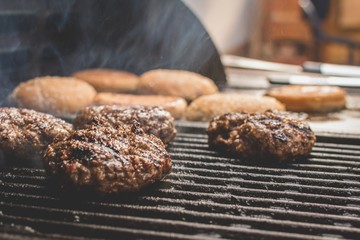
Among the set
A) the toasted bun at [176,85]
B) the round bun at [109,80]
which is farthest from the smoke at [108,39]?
the toasted bun at [176,85]

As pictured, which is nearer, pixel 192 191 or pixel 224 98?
pixel 192 191

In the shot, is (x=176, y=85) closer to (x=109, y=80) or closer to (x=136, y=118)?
(x=109, y=80)

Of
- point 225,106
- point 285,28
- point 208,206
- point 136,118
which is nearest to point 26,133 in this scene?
point 136,118

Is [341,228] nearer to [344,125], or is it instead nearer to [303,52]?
[344,125]

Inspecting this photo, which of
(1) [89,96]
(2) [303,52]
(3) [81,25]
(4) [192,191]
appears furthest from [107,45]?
(2) [303,52]

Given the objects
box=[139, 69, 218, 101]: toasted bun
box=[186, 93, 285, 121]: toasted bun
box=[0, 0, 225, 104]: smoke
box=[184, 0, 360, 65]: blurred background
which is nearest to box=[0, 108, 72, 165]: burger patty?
box=[186, 93, 285, 121]: toasted bun

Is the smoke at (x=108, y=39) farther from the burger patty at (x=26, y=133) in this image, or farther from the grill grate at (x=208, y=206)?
the grill grate at (x=208, y=206)
